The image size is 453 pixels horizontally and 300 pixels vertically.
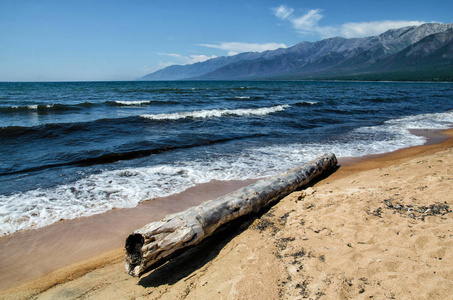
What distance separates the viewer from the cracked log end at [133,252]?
2953 mm

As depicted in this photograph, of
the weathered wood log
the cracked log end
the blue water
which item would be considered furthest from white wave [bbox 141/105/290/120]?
the cracked log end

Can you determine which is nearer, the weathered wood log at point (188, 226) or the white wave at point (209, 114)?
the weathered wood log at point (188, 226)

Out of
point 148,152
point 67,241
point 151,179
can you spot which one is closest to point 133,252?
point 67,241

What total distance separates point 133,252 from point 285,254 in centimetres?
184

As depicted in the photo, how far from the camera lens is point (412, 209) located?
382 cm

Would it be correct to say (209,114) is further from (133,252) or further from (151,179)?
(133,252)

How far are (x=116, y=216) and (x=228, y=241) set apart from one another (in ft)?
7.67

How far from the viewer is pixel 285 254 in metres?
3.16

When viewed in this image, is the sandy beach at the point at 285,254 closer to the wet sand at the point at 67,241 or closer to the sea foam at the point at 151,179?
the wet sand at the point at 67,241

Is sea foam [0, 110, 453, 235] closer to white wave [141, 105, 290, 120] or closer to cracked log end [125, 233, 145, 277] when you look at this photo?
cracked log end [125, 233, 145, 277]

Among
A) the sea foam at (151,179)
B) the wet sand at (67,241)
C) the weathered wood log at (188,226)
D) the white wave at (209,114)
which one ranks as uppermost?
the white wave at (209,114)

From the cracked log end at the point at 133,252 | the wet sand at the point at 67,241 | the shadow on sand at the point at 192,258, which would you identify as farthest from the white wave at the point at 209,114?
the cracked log end at the point at 133,252

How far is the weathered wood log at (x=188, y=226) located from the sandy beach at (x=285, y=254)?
0.85 ft

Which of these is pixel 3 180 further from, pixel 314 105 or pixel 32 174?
pixel 314 105
